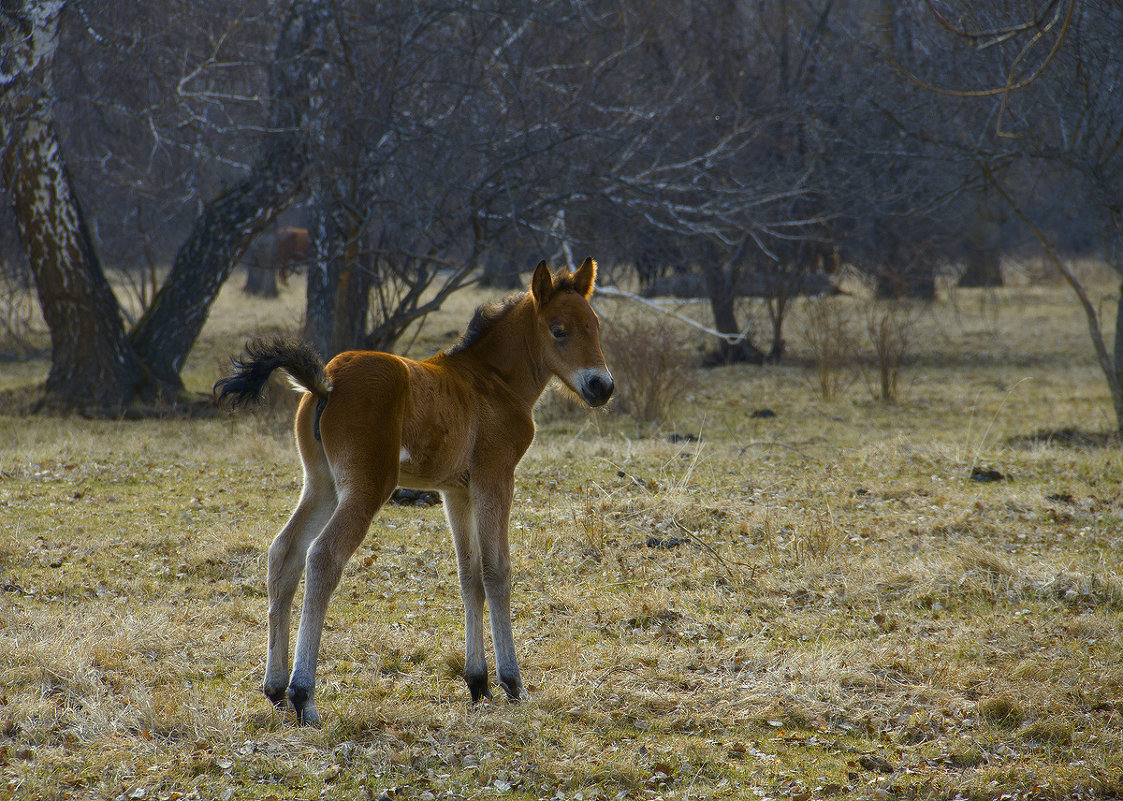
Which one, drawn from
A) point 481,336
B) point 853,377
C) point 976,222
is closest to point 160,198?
point 853,377

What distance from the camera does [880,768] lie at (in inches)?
167

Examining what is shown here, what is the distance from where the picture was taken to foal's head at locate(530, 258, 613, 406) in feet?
15.2

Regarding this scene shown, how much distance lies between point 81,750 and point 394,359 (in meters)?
2.07

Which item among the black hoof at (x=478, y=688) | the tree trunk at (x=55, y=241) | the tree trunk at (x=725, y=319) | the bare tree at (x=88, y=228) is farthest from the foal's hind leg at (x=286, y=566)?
the tree trunk at (x=725, y=319)

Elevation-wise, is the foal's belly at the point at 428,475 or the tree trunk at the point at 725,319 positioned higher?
the tree trunk at the point at 725,319

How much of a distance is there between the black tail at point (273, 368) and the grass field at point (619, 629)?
143 cm

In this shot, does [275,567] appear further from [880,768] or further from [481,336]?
[880,768]

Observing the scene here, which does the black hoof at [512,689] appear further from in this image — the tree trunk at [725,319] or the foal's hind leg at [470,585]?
the tree trunk at [725,319]

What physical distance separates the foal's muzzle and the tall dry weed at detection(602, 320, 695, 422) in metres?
8.23

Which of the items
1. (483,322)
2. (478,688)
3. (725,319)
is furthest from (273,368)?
(725,319)

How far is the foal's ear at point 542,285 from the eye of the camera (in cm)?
473

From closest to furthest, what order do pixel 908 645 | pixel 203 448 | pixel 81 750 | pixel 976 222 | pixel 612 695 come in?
1. pixel 81 750
2. pixel 612 695
3. pixel 908 645
4. pixel 203 448
5. pixel 976 222

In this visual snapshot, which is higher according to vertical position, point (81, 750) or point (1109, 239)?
point (1109, 239)

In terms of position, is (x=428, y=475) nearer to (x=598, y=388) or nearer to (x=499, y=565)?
(x=499, y=565)
